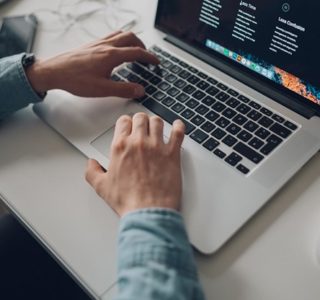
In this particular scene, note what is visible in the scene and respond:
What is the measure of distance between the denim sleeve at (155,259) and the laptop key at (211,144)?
15 centimetres

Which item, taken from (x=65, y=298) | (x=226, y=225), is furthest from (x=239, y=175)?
(x=65, y=298)

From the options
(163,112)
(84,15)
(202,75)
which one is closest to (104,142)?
(163,112)

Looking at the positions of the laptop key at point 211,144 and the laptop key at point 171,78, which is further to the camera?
the laptop key at point 171,78

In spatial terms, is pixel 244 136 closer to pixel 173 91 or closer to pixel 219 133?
pixel 219 133

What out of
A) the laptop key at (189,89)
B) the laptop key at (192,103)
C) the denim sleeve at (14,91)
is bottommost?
the denim sleeve at (14,91)

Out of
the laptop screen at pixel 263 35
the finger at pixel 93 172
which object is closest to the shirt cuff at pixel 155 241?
the finger at pixel 93 172

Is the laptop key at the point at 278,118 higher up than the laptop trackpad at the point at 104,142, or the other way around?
the laptop key at the point at 278,118

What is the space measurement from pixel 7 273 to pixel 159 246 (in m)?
0.37

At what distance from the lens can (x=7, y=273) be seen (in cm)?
75

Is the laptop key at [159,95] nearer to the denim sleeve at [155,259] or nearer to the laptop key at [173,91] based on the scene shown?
the laptop key at [173,91]

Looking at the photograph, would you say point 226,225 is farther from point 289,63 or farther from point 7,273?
point 7,273

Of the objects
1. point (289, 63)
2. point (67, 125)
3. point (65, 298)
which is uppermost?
point (289, 63)

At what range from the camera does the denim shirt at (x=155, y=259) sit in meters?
0.47

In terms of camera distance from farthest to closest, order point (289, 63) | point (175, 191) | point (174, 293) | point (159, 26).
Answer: point (159, 26) → point (289, 63) → point (175, 191) → point (174, 293)
